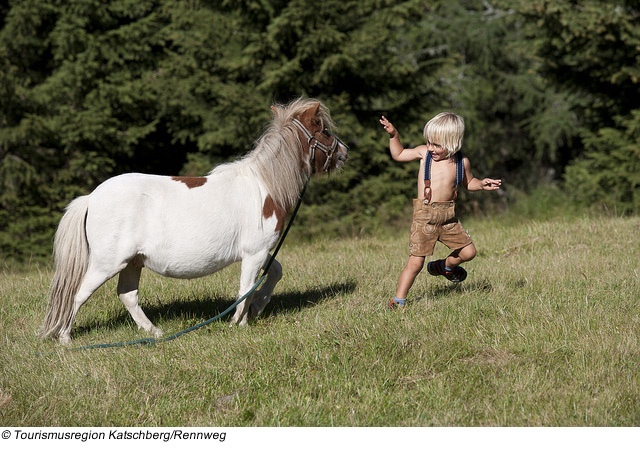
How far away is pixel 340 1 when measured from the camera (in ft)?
44.1

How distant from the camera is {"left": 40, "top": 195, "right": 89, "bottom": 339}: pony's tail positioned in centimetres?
479

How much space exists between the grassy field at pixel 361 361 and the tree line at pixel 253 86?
7.31 metres

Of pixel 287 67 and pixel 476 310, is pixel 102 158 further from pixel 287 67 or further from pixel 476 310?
pixel 476 310

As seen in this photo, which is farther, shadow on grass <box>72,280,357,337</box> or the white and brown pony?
shadow on grass <box>72,280,357,337</box>

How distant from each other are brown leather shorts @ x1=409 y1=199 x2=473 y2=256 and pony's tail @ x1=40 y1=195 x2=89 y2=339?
8.97 feet

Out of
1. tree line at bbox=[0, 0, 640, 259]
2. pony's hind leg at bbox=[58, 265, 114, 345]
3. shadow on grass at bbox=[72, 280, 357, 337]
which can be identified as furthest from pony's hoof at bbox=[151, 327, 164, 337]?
tree line at bbox=[0, 0, 640, 259]

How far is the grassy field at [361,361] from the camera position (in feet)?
12.1

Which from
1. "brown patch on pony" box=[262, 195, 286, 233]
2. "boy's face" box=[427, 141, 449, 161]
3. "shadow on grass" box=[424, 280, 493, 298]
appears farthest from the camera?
"shadow on grass" box=[424, 280, 493, 298]

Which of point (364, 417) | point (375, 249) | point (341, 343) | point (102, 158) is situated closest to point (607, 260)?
point (375, 249)

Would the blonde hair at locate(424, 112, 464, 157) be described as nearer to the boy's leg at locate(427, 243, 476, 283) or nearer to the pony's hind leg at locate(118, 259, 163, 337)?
the boy's leg at locate(427, 243, 476, 283)

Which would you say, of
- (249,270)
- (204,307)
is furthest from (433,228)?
(204,307)

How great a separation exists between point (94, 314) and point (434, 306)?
10.9 ft

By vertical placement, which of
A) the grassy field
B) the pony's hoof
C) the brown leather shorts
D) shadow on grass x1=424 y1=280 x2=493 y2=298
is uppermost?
the brown leather shorts

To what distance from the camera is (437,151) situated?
490 cm
